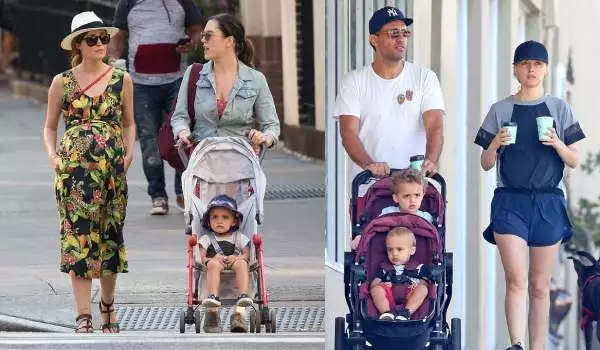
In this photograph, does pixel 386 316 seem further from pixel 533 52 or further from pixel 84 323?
pixel 84 323

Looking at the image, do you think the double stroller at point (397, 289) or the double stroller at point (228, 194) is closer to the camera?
the double stroller at point (397, 289)

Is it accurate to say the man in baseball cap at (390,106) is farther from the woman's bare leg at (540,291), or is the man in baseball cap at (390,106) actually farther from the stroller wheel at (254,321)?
the stroller wheel at (254,321)

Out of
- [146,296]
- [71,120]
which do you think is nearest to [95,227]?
[71,120]

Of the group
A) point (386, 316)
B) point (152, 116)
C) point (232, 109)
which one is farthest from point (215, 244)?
point (152, 116)

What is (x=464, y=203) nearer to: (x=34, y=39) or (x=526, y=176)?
(x=526, y=176)

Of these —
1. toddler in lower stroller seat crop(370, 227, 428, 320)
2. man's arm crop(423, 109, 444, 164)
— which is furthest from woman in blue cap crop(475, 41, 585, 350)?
toddler in lower stroller seat crop(370, 227, 428, 320)

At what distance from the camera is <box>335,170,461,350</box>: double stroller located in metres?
7.72

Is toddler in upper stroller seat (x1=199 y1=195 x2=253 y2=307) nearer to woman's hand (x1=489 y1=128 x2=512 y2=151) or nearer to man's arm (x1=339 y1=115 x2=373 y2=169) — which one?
man's arm (x1=339 y1=115 x2=373 y2=169)

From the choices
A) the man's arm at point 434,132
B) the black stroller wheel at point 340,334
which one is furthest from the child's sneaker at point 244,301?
the man's arm at point 434,132

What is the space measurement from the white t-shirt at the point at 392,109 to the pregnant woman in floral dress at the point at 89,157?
1391 millimetres

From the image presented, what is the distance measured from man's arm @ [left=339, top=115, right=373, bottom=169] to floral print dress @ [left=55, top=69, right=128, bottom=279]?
140 centimetres

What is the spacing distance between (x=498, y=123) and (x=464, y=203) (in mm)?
1265

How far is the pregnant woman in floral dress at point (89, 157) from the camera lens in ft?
29.5

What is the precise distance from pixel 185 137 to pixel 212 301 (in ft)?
2.91
